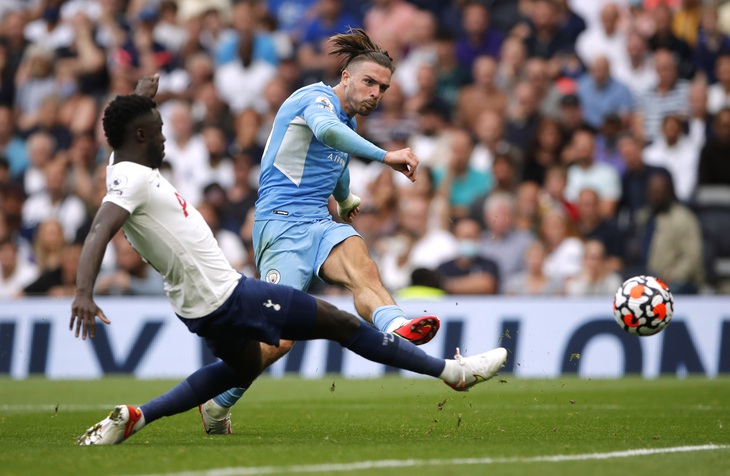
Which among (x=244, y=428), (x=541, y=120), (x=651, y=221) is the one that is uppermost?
(x=541, y=120)

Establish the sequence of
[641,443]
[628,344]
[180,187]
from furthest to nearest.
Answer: [180,187]
[628,344]
[641,443]

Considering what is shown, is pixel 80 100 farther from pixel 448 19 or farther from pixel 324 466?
pixel 324 466

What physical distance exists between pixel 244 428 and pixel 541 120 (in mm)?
9189

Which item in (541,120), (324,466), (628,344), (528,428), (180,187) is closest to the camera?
(324,466)

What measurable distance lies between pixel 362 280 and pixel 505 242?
7662mm

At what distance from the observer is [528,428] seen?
8.50 m

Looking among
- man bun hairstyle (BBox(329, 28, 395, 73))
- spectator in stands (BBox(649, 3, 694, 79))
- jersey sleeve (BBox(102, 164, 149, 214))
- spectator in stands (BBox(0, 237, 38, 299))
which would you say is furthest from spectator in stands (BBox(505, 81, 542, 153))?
jersey sleeve (BBox(102, 164, 149, 214))

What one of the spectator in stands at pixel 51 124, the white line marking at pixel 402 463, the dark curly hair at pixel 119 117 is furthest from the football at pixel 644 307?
the spectator in stands at pixel 51 124

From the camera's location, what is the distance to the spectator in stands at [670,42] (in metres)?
17.0

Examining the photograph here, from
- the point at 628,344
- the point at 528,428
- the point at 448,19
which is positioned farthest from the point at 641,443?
the point at 448,19

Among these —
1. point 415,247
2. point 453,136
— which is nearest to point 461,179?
point 453,136

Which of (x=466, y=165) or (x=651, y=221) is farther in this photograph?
(x=466, y=165)

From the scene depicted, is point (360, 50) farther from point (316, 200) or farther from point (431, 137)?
point (431, 137)

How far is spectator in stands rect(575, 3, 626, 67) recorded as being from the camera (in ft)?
57.3
